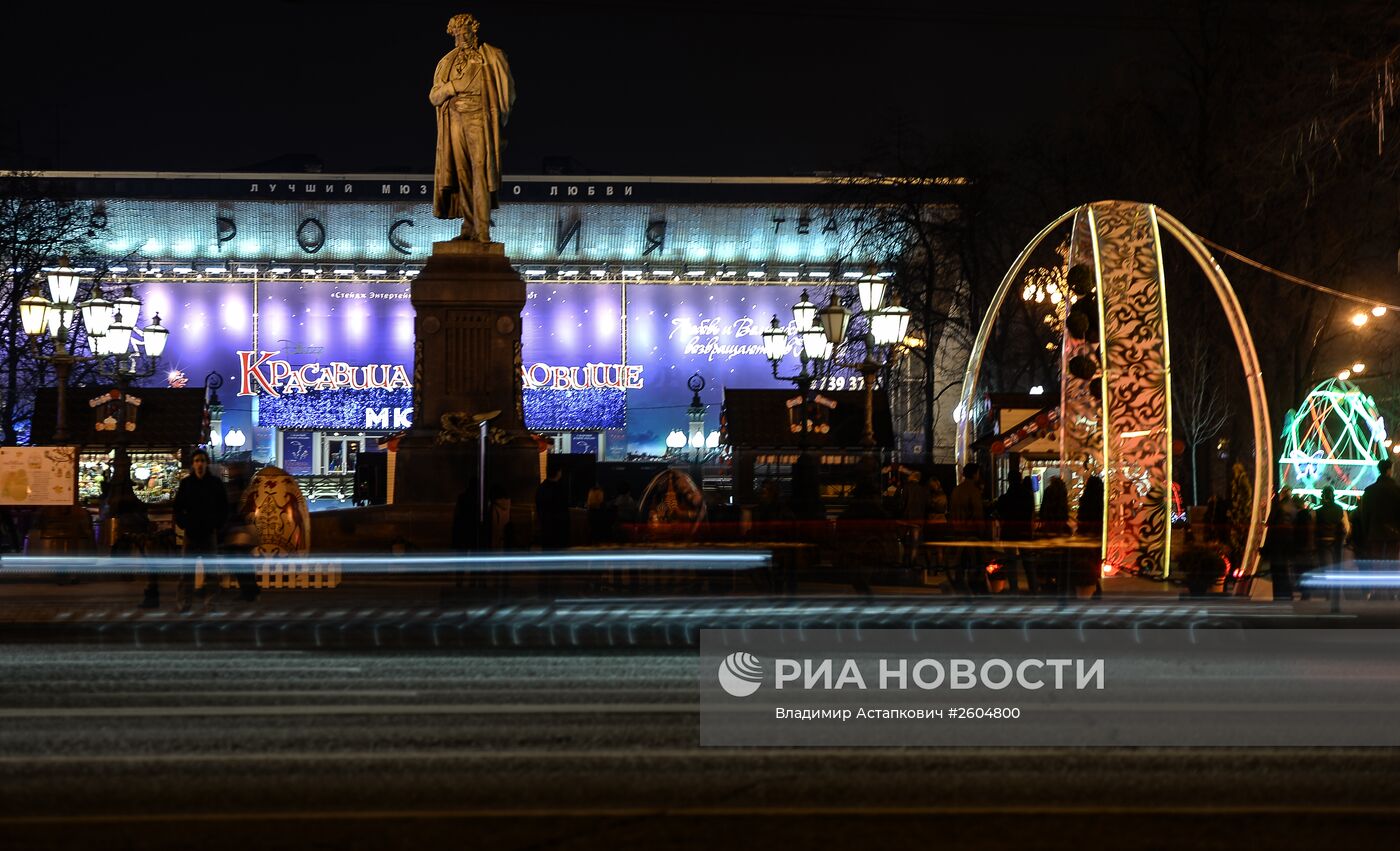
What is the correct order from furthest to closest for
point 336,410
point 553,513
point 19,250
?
point 336,410 < point 19,250 < point 553,513

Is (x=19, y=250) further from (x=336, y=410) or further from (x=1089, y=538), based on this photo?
(x=1089, y=538)

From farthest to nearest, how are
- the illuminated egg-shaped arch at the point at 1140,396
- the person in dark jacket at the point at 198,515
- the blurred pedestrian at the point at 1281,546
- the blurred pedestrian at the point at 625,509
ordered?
1. the blurred pedestrian at the point at 625,509
2. the blurred pedestrian at the point at 1281,546
3. the person in dark jacket at the point at 198,515
4. the illuminated egg-shaped arch at the point at 1140,396

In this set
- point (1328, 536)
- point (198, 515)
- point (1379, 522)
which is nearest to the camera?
point (198, 515)

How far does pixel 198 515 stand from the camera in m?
18.2

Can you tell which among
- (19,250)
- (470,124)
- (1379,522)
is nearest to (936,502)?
(1379,522)

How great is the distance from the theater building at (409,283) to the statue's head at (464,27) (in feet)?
142

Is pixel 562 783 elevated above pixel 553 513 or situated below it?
below

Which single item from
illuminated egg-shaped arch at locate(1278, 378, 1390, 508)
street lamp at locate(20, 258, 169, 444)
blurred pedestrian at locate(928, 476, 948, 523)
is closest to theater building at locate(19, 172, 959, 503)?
illuminated egg-shaped arch at locate(1278, 378, 1390, 508)

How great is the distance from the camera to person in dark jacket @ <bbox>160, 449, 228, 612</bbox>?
1820 centimetres

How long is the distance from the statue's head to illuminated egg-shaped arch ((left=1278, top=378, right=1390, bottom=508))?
727 inches

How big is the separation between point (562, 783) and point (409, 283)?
62.5m

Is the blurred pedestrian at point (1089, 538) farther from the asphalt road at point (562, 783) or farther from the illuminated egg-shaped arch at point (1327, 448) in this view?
the illuminated egg-shaped arch at point (1327, 448)

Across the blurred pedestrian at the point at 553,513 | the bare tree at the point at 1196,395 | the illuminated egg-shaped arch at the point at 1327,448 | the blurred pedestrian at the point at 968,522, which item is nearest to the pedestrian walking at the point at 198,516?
the blurred pedestrian at the point at 553,513

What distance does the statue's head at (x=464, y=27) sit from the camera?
2489 centimetres
